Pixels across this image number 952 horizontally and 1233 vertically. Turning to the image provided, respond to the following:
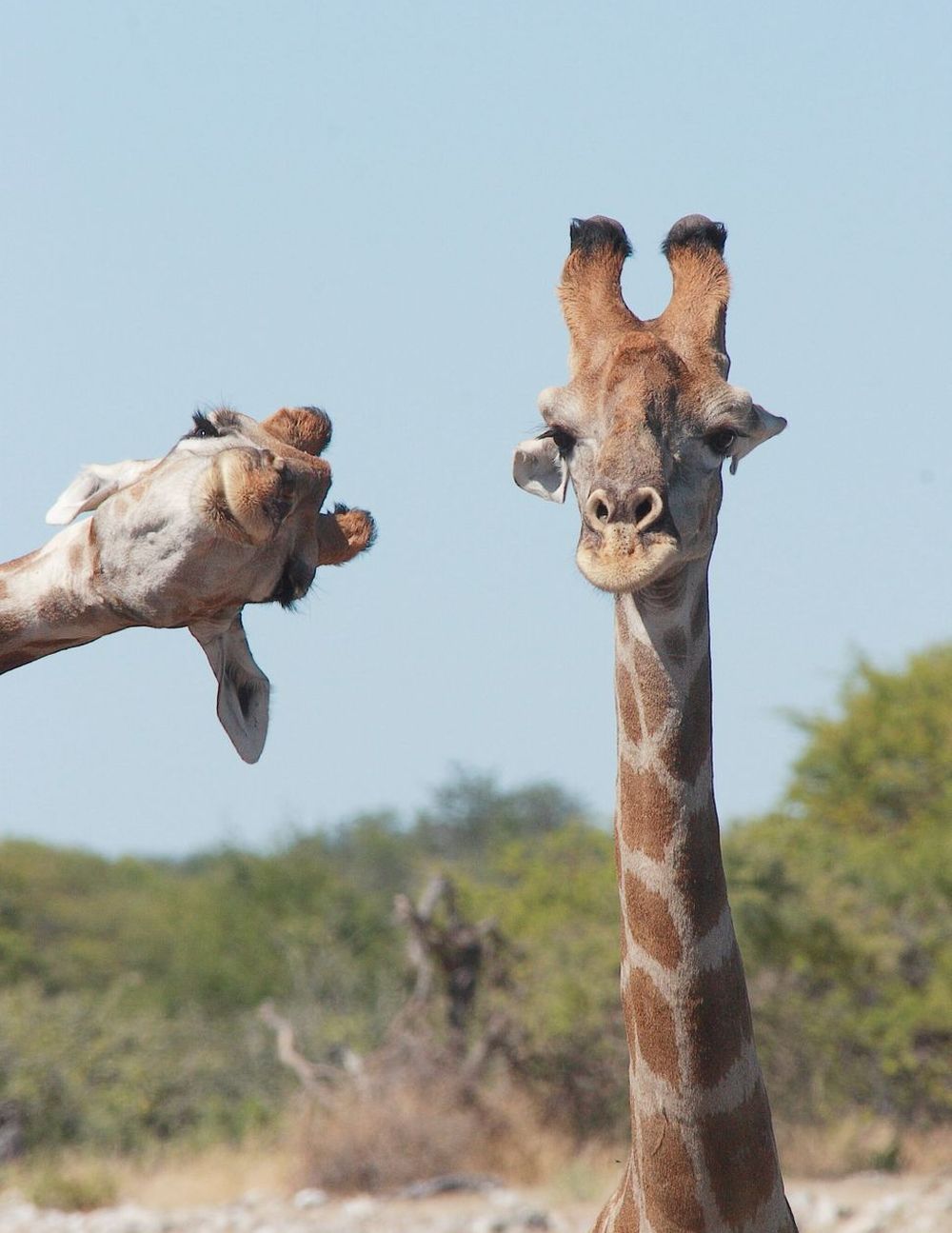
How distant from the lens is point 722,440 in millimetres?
3906

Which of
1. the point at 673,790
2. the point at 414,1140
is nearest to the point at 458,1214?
the point at 414,1140

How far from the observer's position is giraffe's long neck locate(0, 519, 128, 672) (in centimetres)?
221

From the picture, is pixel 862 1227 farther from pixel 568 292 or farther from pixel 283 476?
pixel 283 476

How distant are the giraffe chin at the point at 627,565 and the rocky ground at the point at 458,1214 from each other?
10819 mm

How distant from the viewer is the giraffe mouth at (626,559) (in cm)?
343

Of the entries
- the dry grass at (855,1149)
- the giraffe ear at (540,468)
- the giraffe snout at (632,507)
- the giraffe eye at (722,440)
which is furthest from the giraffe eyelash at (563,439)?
the dry grass at (855,1149)

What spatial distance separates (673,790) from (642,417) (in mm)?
791

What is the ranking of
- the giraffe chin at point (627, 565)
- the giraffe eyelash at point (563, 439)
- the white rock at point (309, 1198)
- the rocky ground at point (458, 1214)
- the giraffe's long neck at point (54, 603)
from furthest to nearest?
the white rock at point (309, 1198) → the rocky ground at point (458, 1214) → the giraffe eyelash at point (563, 439) → the giraffe chin at point (627, 565) → the giraffe's long neck at point (54, 603)

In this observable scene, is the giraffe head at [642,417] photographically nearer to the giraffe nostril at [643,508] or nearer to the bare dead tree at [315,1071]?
the giraffe nostril at [643,508]

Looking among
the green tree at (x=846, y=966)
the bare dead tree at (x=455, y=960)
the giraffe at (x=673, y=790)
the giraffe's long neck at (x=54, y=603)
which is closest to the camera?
the giraffe's long neck at (x=54, y=603)

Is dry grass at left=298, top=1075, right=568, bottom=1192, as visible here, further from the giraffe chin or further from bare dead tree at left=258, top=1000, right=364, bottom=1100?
the giraffe chin

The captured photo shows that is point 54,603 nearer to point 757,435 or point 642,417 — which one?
point 642,417

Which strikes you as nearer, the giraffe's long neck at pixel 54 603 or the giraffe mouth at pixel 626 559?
the giraffe's long neck at pixel 54 603

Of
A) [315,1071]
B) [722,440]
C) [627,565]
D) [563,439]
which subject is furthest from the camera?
[315,1071]
